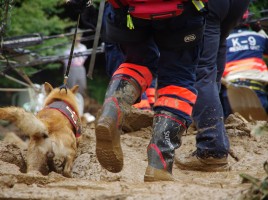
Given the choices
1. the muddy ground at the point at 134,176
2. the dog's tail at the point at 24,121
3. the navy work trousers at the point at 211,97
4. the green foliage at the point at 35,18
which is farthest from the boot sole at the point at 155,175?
the green foliage at the point at 35,18

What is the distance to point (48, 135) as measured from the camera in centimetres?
550

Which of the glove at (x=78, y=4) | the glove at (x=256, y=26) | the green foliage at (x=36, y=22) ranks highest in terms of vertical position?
the green foliage at (x=36, y=22)

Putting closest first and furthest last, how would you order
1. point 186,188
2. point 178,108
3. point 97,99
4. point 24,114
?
point 186,188, point 178,108, point 24,114, point 97,99

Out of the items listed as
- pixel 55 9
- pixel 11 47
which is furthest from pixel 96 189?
pixel 55 9

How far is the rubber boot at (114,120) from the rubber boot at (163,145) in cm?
20

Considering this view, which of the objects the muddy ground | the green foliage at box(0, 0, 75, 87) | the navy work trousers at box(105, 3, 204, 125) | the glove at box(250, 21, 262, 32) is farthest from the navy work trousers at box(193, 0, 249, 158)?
the green foliage at box(0, 0, 75, 87)

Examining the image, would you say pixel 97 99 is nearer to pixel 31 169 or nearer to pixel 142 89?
pixel 31 169

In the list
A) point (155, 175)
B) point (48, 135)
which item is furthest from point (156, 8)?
point (48, 135)

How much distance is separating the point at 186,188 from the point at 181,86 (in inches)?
35.0

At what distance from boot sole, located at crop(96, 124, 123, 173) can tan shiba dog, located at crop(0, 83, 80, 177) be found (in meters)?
1.28

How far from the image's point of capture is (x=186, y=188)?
338 centimetres

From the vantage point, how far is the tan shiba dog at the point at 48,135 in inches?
197

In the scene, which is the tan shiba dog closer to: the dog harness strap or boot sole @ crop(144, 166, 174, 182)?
the dog harness strap

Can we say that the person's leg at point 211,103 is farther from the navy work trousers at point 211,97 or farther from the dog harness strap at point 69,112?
the dog harness strap at point 69,112
